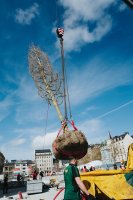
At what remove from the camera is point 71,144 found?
699 centimetres

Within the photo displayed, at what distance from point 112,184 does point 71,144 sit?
163 centimetres

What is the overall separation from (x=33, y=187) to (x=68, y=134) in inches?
478

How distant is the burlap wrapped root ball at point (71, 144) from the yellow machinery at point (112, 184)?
85 cm

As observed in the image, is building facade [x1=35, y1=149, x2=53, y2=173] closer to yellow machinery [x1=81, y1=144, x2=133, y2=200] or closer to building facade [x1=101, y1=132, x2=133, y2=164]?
building facade [x1=101, y1=132, x2=133, y2=164]

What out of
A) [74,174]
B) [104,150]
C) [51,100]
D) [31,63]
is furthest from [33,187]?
[104,150]

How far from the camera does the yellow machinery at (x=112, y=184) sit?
21.8 feet

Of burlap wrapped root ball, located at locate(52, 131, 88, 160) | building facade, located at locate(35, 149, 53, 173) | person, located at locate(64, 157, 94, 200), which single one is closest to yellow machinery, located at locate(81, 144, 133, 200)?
burlap wrapped root ball, located at locate(52, 131, 88, 160)

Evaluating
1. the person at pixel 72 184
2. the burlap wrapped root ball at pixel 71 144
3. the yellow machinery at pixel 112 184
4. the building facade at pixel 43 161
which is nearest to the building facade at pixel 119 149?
the building facade at pixel 43 161

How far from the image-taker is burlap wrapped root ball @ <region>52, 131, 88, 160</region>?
701 cm

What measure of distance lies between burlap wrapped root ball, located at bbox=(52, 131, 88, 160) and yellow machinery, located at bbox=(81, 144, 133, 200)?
0.85m

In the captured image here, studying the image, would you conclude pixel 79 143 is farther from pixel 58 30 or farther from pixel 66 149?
pixel 58 30

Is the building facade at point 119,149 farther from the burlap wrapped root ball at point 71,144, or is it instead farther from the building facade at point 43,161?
the burlap wrapped root ball at point 71,144

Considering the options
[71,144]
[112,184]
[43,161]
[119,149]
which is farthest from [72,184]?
[43,161]

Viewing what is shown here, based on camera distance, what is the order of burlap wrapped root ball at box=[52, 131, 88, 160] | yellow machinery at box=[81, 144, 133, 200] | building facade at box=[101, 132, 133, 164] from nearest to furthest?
yellow machinery at box=[81, 144, 133, 200] < burlap wrapped root ball at box=[52, 131, 88, 160] < building facade at box=[101, 132, 133, 164]
